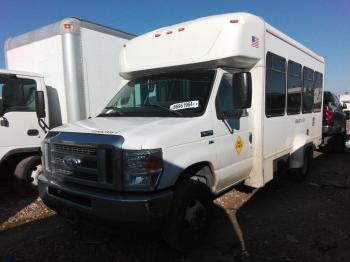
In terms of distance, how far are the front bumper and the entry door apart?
118cm

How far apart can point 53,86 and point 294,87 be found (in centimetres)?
482

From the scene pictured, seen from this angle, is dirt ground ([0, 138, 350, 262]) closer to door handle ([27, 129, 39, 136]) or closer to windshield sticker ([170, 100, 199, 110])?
door handle ([27, 129, 39, 136])

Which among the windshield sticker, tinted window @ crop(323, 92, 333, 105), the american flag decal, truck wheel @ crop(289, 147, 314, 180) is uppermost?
the american flag decal

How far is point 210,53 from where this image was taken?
4.60 metres

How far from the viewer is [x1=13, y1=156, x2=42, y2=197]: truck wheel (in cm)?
633

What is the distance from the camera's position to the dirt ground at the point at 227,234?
4141 mm

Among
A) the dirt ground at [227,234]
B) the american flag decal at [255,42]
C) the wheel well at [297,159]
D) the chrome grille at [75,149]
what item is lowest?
the dirt ground at [227,234]

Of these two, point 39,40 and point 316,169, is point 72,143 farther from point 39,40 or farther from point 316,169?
point 316,169

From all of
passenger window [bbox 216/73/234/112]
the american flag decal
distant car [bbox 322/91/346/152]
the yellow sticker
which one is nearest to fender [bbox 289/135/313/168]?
the yellow sticker

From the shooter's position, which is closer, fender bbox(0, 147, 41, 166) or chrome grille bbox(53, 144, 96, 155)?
chrome grille bbox(53, 144, 96, 155)

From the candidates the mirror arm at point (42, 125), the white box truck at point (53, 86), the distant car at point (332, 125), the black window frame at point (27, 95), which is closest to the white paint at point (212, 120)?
the white box truck at point (53, 86)

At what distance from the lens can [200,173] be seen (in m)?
4.35

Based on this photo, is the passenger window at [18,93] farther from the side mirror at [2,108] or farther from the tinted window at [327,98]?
the tinted window at [327,98]

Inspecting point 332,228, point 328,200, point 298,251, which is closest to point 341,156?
point 328,200
